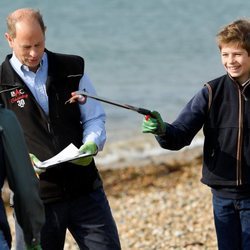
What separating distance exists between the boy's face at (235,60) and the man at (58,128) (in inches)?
28.5

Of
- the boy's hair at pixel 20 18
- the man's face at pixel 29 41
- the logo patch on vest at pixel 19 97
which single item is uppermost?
the boy's hair at pixel 20 18

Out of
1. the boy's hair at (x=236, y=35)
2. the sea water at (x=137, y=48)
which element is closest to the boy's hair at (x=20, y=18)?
the boy's hair at (x=236, y=35)

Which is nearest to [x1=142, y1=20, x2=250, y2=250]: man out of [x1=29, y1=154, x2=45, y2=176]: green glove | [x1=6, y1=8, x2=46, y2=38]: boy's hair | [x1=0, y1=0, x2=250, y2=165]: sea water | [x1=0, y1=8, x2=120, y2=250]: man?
[x1=0, y1=8, x2=120, y2=250]: man

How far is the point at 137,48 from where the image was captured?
22047 mm

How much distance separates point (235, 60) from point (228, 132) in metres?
0.38

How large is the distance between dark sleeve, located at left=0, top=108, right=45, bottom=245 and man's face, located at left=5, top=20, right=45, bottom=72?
3.08 feet

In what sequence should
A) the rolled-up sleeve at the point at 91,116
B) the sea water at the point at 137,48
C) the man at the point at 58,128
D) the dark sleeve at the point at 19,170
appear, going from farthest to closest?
the sea water at the point at 137,48 < the rolled-up sleeve at the point at 91,116 < the man at the point at 58,128 < the dark sleeve at the point at 19,170

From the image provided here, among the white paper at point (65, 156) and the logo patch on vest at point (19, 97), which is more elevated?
the logo patch on vest at point (19, 97)

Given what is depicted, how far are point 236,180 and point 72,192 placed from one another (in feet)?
2.88

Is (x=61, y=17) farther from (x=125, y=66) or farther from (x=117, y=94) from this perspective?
(x=117, y=94)

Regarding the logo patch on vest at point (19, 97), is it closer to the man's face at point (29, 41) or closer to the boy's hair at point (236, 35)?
the man's face at point (29, 41)

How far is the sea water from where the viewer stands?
1520cm

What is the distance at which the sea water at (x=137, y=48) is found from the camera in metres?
15.2

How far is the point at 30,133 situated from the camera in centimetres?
544
